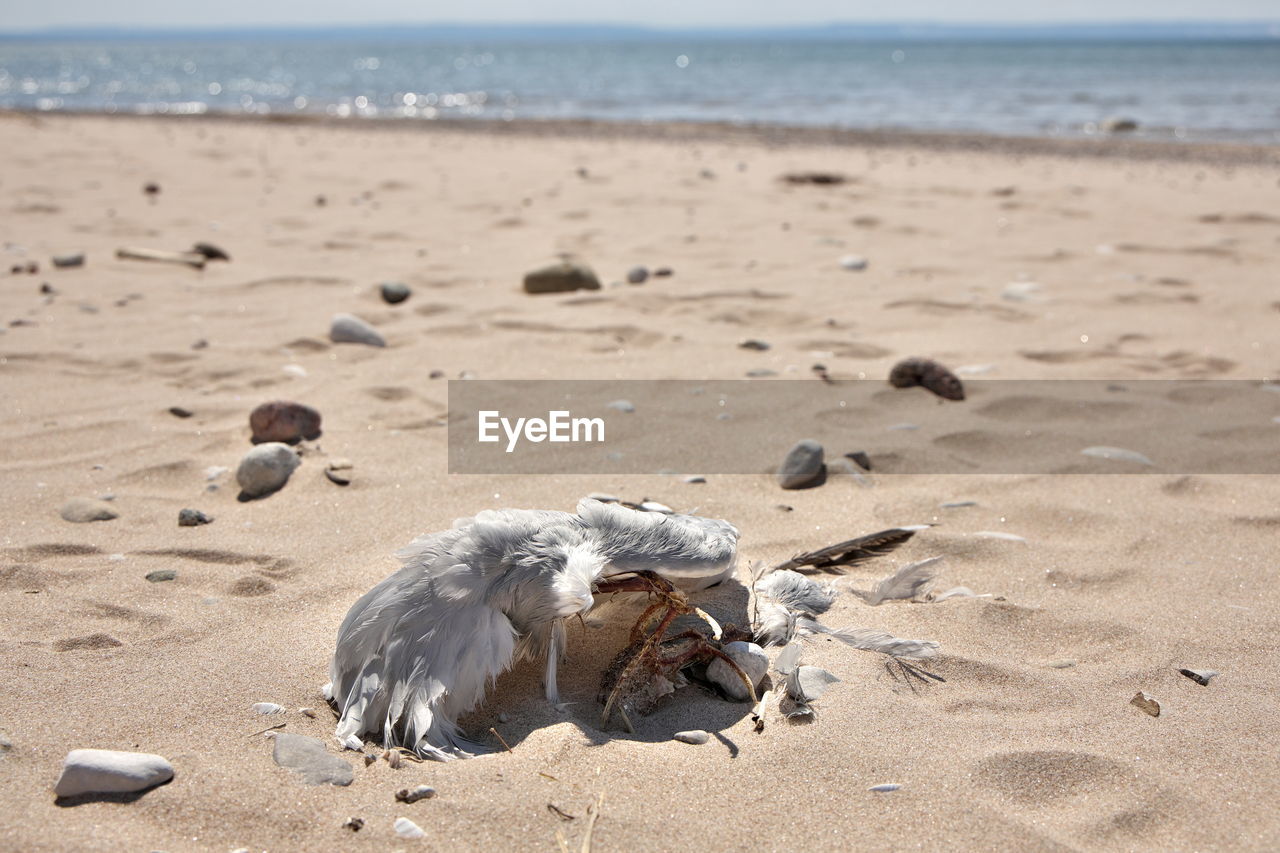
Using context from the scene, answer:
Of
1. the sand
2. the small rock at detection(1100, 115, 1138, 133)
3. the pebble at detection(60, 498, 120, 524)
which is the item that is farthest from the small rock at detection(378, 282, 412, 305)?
the small rock at detection(1100, 115, 1138, 133)

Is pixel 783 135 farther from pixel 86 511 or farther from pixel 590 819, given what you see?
pixel 590 819

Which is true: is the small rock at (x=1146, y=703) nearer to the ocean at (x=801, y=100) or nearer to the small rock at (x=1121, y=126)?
the ocean at (x=801, y=100)

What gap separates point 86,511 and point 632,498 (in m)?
1.31

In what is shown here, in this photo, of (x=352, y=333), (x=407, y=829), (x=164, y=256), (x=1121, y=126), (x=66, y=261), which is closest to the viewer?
(x=407, y=829)

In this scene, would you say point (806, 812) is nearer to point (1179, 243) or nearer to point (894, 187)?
point (1179, 243)

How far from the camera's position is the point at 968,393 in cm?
333

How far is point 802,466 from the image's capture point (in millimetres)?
2645

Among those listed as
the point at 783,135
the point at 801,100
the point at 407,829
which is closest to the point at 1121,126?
the point at 783,135

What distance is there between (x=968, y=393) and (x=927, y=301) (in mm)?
1236

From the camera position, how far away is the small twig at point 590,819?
1360 mm

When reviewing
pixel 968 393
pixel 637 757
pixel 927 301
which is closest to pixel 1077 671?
pixel 637 757

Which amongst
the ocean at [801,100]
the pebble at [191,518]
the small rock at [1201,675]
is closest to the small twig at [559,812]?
the small rock at [1201,675]

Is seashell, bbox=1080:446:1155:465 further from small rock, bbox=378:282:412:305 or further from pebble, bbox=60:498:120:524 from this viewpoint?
small rock, bbox=378:282:412:305

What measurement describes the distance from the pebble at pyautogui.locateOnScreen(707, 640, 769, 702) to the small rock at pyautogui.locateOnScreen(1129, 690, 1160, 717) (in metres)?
0.64
